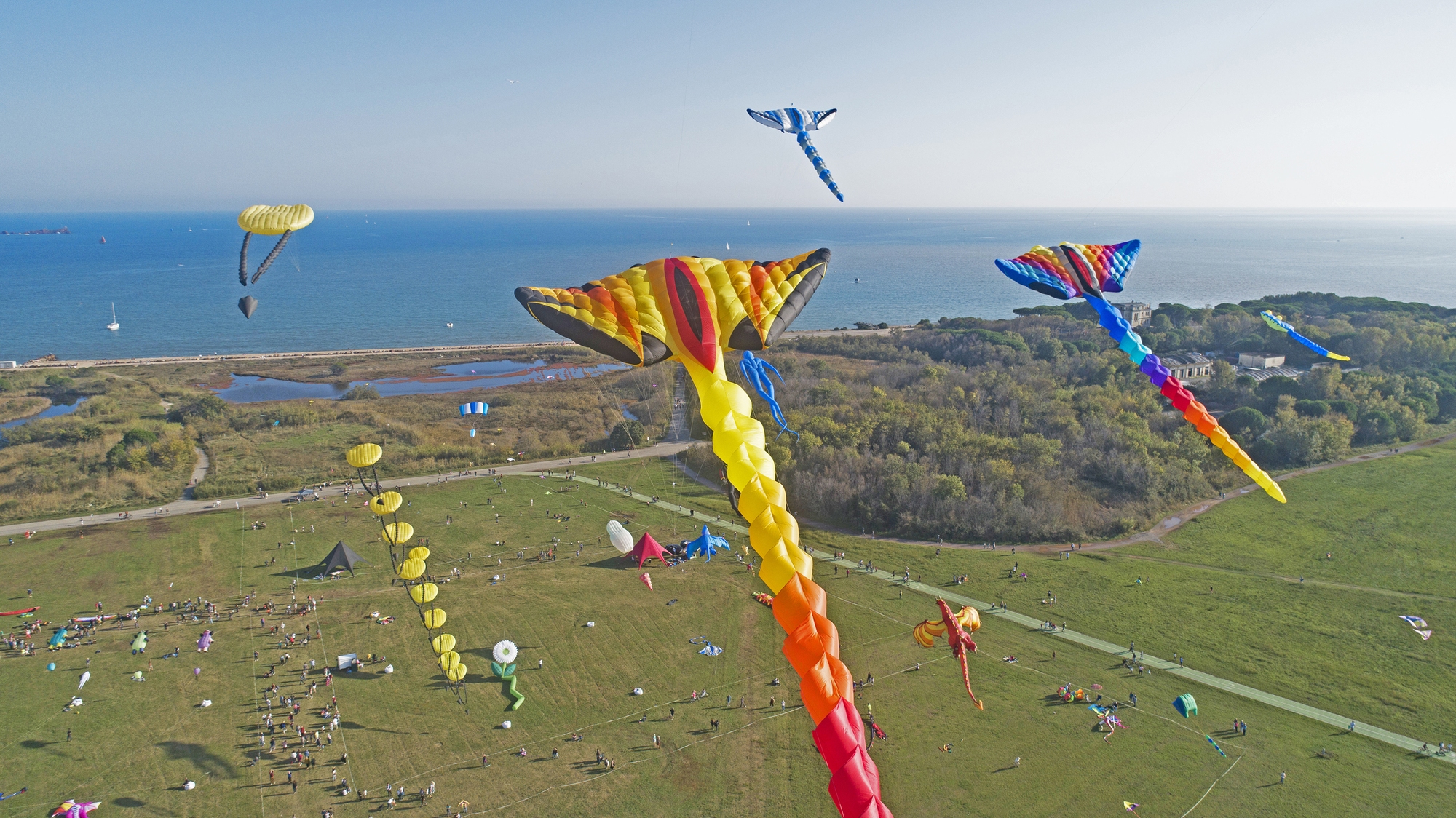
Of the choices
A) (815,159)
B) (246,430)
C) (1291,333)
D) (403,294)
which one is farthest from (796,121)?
(403,294)

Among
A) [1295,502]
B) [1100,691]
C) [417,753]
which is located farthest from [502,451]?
[1295,502]

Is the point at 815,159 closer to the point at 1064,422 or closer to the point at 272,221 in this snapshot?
the point at 272,221

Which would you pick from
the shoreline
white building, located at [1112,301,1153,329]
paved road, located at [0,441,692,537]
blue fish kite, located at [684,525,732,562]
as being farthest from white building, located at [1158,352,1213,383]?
blue fish kite, located at [684,525,732,562]

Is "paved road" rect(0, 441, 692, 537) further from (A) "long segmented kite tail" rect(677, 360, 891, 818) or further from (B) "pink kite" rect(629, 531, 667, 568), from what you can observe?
(A) "long segmented kite tail" rect(677, 360, 891, 818)

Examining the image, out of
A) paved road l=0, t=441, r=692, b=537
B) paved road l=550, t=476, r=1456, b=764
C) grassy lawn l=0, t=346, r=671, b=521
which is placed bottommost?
paved road l=550, t=476, r=1456, b=764

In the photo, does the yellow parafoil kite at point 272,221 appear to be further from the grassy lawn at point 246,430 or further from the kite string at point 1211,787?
the kite string at point 1211,787

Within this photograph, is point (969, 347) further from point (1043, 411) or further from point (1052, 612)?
point (1052, 612)
